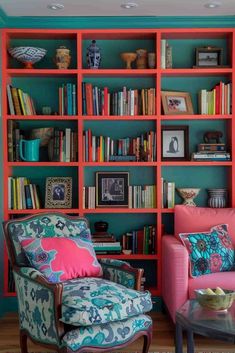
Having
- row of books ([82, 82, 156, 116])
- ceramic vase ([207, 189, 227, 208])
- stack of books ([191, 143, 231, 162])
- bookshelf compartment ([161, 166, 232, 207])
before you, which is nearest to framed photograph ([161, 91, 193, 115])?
row of books ([82, 82, 156, 116])

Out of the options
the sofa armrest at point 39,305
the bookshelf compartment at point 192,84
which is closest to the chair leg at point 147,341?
the sofa armrest at point 39,305

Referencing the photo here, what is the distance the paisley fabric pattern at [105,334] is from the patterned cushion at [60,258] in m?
0.50

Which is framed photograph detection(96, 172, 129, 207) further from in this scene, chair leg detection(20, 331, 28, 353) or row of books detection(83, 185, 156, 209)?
chair leg detection(20, 331, 28, 353)

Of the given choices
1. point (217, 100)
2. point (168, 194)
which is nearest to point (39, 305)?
point (168, 194)

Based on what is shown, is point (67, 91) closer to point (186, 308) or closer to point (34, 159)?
point (34, 159)

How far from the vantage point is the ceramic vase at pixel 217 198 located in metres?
4.68

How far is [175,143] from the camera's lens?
15.6ft

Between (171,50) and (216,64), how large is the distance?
16.5 inches

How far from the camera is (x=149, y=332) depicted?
3305 millimetres

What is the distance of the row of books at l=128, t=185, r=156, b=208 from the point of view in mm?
4672

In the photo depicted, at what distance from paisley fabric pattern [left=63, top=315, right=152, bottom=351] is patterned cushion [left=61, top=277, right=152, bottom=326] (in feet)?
0.17

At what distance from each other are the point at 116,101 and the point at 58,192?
3.13 feet

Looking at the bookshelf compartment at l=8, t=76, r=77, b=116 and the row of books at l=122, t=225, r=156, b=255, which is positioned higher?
the bookshelf compartment at l=8, t=76, r=77, b=116
